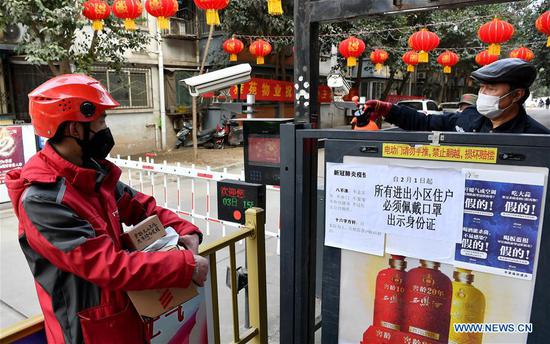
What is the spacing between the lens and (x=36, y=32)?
8328 mm

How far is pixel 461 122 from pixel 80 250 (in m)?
2.36

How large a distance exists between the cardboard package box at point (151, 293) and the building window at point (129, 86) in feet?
35.5

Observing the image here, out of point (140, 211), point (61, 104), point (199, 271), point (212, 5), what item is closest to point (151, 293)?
point (199, 271)

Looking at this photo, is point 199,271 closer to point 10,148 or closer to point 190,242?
point 190,242

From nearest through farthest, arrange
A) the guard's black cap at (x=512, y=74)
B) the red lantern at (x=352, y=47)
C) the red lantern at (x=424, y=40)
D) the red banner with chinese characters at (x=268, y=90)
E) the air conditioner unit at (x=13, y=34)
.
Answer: the guard's black cap at (x=512, y=74)
the air conditioner unit at (x=13, y=34)
the red lantern at (x=424, y=40)
the red lantern at (x=352, y=47)
the red banner with chinese characters at (x=268, y=90)

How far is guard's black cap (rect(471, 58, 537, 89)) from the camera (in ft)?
7.07

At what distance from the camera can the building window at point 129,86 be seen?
11750 mm

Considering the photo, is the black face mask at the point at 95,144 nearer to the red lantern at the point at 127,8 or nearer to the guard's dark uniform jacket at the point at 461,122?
the guard's dark uniform jacket at the point at 461,122

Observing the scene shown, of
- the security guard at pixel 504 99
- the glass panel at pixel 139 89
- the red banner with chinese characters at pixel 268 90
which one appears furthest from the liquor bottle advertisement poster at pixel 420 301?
the glass panel at pixel 139 89

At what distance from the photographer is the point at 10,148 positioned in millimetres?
6844

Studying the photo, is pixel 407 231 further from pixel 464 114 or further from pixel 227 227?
pixel 227 227

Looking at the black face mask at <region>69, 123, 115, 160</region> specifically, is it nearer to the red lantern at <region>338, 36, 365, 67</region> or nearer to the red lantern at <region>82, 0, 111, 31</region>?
the red lantern at <region>82, 0, 111, 31</region>

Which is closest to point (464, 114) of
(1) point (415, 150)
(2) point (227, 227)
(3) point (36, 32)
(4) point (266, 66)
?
(1) point (415, 150)

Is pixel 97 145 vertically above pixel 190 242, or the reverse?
pixel 97 145
